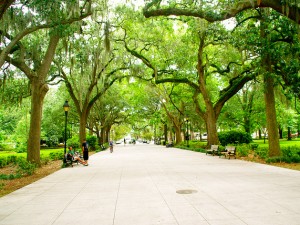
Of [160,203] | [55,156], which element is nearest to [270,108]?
[160,203]

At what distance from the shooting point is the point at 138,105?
163 ft

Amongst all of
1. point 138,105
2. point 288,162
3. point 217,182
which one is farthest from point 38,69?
point 138,105

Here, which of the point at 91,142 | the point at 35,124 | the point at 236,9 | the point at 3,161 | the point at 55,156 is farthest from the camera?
the point at 91,142

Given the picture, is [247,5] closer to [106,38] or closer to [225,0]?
[225,0]

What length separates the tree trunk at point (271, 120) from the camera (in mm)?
15500

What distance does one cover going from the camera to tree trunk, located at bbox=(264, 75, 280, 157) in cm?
1550

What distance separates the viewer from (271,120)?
15672mm

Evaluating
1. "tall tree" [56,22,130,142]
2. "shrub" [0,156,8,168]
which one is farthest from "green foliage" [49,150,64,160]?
"tall tree" [56,22,130,142]

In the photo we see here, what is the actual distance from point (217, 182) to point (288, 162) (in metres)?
7.21

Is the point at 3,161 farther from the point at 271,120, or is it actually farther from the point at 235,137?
the point at 235,137

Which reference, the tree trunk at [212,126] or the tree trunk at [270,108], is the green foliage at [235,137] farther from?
the tree trunk at [270,108]

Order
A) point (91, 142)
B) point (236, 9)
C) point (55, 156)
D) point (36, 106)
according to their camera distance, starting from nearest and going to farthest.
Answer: point (236, 9) < point (36, 106) < point (55, 156) < point (91, 142)

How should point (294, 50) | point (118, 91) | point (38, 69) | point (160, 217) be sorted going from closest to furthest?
point (160, 217)
point (294, 50)
point (38, 69)
point (118, 91)

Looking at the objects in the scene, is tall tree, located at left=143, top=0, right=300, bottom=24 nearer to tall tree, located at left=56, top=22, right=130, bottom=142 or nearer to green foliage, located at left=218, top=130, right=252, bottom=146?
tall tree, located at left=56, top=22, right=130, bottom=142
